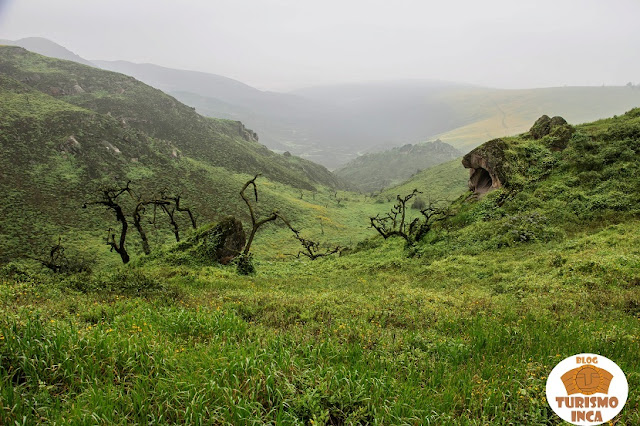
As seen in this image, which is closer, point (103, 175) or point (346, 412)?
point (346, 412)

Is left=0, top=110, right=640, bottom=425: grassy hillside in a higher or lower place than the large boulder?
higher

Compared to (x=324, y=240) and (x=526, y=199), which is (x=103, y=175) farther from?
(x=526, y=199)

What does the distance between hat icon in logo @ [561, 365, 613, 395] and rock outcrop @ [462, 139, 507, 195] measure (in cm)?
2650

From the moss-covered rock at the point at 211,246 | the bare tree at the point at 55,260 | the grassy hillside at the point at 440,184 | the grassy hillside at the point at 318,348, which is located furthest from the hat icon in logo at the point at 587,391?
the grassy hillside at the point at 440,184

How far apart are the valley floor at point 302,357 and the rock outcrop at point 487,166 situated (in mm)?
19726

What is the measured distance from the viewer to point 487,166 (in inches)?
1166

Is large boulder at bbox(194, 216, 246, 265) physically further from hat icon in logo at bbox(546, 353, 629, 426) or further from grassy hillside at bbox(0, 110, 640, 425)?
hat icon in logo at bbox(546, 353, 629, 426)

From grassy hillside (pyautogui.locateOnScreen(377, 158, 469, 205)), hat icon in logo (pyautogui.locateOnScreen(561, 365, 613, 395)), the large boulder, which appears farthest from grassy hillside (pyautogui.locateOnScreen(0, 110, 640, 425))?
grassy hillside (pyautogui.locateOnScreen(377, 158, 469, 205))

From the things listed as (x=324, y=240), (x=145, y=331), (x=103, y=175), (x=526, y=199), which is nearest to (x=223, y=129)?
(x=103, y=175)

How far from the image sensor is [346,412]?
3795 mm

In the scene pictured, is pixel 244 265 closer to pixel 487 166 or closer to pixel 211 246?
pixel 211 246

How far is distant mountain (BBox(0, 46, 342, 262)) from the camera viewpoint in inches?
1714

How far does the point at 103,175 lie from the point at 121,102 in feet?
200

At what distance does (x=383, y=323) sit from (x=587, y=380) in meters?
4.42
